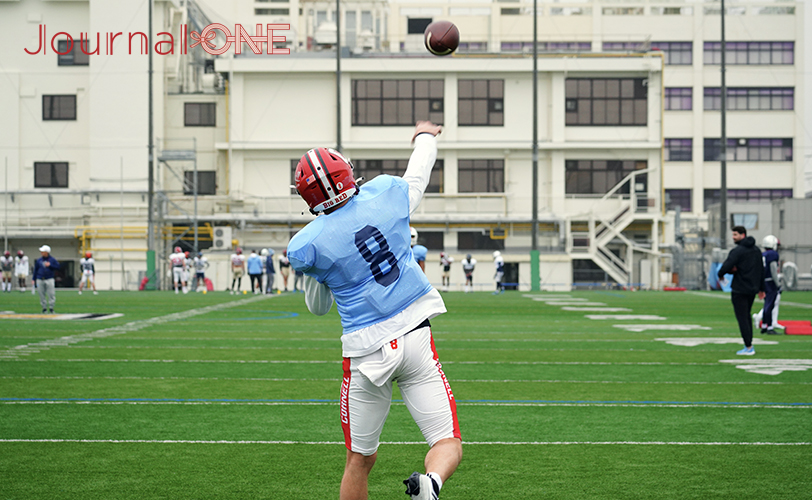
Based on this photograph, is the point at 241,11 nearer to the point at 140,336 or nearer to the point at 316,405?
the point at 140,336

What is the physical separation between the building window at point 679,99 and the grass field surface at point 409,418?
147 feet

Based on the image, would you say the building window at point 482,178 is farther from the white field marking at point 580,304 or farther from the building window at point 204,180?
the white field marking at point 580,304

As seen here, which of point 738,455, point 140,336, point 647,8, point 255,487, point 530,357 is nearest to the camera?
point 255,487

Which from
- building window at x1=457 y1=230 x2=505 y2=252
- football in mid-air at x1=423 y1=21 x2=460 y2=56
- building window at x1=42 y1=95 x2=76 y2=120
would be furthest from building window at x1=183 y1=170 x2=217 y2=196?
football in mid-air at x1=423 y1=21 x2=460 y2=56

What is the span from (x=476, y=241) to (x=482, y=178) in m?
3.32

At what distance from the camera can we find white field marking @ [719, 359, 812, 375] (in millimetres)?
10672

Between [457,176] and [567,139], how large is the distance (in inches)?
233

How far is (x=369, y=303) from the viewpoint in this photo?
13.2ft

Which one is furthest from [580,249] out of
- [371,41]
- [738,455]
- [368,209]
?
[368,209]

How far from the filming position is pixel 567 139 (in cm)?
4500

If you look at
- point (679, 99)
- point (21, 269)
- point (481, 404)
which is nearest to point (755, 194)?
point (679, 99)

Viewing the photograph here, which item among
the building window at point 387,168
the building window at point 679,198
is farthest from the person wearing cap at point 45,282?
the building window at point 679,198

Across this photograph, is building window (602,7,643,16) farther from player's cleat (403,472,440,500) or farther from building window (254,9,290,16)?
player's cleat (403,472,440,500)

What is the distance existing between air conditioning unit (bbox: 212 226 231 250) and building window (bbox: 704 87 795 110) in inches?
1314
